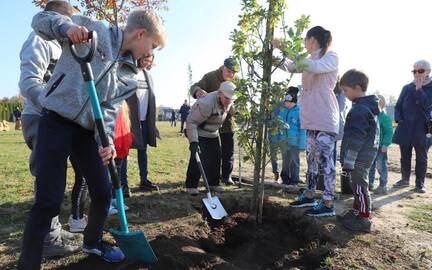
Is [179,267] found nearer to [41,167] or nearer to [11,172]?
[41,167]

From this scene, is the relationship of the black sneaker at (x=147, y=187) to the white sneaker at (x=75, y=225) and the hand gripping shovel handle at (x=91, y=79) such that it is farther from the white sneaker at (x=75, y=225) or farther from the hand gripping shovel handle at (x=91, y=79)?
the hand gripping shovel handle at (x=91, y=79)

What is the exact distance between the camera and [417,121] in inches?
271

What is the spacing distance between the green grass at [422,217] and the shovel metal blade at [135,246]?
3208 mm

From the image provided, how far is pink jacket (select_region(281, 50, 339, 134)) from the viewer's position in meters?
4.25

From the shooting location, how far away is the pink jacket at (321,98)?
425 cm

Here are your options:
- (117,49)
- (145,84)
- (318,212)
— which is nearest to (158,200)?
(145,84)

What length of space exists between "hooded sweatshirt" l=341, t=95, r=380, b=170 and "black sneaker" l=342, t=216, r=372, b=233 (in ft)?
1.82

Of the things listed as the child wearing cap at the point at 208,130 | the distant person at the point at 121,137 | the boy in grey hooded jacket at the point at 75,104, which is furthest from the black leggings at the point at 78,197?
the child wearing cap at the point at 208,130

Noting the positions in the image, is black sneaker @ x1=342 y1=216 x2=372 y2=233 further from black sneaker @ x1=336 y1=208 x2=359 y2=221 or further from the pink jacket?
the pink jacket

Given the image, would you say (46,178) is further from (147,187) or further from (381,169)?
(381,169)

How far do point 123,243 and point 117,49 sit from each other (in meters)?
1.37

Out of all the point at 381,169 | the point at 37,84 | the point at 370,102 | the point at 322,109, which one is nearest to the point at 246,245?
the point at 322,109

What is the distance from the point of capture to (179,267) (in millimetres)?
2781

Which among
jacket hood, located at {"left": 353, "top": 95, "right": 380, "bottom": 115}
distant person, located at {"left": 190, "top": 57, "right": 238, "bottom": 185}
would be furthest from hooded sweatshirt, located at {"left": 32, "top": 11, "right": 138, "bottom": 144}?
distant person, located at {"left": 190, "top": 57, "right": 238, "bottom": 185}
